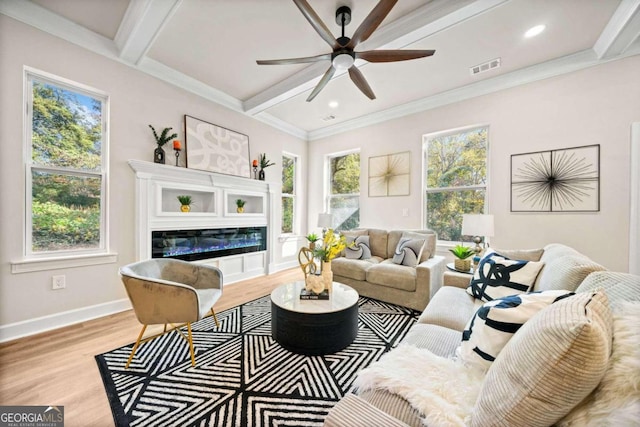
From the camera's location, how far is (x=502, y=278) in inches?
68.2

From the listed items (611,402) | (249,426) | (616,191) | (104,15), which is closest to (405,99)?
(616,191)

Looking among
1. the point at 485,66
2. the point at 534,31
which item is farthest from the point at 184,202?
the point at 534,31

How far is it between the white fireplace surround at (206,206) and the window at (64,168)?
14.6 inches

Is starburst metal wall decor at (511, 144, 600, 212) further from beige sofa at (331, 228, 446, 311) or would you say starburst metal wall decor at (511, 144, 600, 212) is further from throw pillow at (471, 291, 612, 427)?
throw pillow at (471, 291, 612, 427)

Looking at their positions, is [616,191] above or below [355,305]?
above

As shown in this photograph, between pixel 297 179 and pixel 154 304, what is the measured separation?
3.92 meters

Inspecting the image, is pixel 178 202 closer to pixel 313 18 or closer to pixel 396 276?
pixel 313 18

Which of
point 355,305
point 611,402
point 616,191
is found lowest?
point 355,305

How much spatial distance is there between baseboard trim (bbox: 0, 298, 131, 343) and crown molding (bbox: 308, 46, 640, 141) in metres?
4.48

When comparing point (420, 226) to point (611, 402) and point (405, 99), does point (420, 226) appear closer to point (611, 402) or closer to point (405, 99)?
point (405, 99)

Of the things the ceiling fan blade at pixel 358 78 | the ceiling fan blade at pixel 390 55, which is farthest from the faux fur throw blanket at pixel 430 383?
the ceiling fan blade at pixel 358 78

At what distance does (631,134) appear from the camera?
248 cm

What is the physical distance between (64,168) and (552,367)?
3.76m
